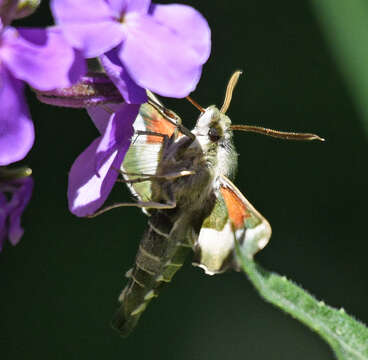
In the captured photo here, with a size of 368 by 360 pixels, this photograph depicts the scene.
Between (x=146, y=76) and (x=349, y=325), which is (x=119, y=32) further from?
(x=349, y=325)

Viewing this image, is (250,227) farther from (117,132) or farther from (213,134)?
(117,132)

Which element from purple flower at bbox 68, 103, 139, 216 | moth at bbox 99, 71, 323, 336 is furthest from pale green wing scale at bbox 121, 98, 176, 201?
purple flower at bbox 68, 103, 139, 216

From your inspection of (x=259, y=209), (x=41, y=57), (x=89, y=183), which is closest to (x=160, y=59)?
(x=41, y=57)

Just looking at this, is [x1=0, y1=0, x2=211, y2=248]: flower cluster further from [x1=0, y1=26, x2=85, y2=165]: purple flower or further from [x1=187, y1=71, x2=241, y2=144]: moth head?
[x1=187, y1=71, x2=241, y2=144]: moth head

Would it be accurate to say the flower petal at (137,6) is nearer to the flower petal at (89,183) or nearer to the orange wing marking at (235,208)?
the flower petal at (89,183)

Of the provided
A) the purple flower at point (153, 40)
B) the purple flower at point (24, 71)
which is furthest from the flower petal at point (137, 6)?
the purple flower at point (24, 71)

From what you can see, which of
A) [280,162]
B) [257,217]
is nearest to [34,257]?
[280,162]

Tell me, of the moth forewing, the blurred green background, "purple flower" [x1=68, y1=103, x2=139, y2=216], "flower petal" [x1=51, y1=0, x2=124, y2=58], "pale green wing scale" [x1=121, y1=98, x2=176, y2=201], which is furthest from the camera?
the blurred green background
